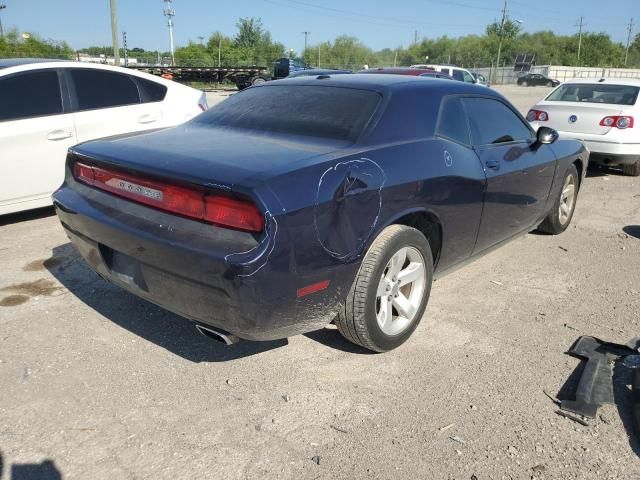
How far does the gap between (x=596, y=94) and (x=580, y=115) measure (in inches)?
31.9

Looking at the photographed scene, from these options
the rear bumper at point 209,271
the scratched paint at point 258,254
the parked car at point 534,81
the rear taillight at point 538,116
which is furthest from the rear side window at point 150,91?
the parked car at point 534,81

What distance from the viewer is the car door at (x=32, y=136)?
5.12m

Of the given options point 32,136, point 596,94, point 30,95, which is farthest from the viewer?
point 596,94

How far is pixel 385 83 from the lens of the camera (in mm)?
3559

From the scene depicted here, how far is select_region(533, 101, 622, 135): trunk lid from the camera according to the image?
818cm

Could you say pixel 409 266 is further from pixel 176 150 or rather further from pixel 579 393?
pixel 176 150

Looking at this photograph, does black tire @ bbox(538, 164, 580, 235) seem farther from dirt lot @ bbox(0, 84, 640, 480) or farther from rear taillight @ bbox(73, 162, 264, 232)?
rear taillight @ bbox(73, 162, 264, 232)

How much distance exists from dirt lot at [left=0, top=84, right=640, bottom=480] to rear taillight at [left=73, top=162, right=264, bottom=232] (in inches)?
36.8

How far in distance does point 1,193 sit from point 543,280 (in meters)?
4.82

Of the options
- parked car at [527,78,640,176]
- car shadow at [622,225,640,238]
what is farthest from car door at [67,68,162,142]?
parked car at [527,78,640,176]

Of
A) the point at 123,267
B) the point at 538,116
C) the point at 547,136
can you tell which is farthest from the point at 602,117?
the point at 123,267

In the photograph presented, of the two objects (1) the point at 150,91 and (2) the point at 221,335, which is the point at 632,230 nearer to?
(2) the point at 221,335

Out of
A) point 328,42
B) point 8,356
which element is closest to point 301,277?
point 8,356

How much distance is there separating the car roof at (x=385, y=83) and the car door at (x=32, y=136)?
8.18 ft
